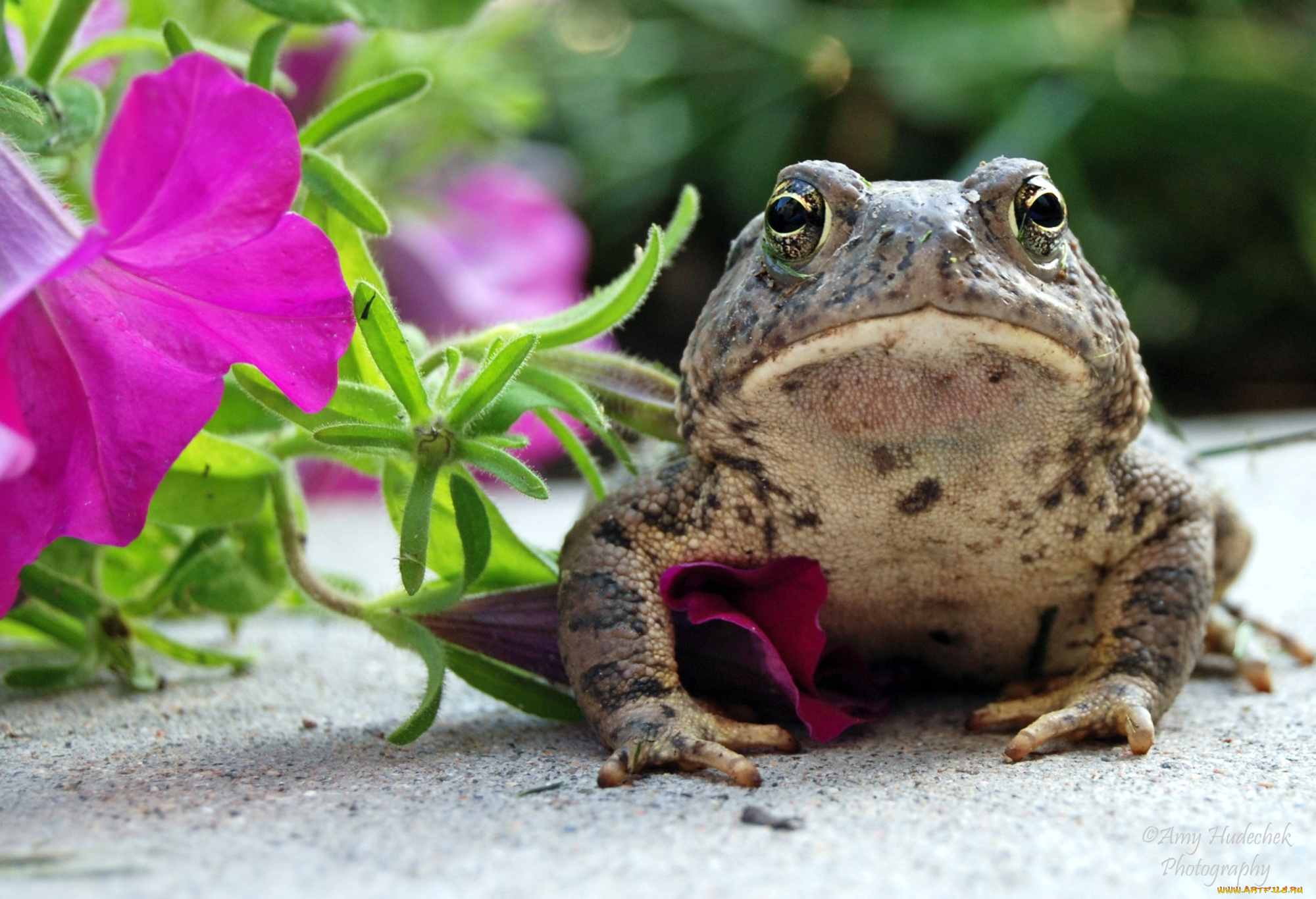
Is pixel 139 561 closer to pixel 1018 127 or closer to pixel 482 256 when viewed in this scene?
pixel 482 256

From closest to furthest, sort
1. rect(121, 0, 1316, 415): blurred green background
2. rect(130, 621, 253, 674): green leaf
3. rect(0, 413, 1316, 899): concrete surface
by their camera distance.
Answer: rect(0, 413, 1316, 899): concrete surface → rect(130, 621, 253, 674): green leaf → rect(121, 0, 1316, 415): blurred green background

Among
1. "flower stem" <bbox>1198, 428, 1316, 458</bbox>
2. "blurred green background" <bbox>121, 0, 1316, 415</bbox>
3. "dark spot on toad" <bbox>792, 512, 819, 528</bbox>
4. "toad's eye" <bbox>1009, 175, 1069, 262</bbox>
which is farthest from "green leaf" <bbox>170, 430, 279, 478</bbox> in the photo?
"blurred green background" <bbox>121, 0, 1316, 415</bbox>

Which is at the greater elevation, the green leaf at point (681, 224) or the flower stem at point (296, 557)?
the green leaf at point (681, 224)

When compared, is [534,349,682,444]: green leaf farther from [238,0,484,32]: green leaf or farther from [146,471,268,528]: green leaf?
[238,0,484,32]: green leaf

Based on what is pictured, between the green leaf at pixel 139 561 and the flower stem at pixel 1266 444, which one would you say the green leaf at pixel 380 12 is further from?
the flower stem at pixel 1266 444

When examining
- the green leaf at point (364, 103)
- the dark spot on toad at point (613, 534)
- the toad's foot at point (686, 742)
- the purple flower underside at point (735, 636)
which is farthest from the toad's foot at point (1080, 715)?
the green leaf at point (364, 103)

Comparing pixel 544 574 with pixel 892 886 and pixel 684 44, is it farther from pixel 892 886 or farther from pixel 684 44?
pixel 684 44

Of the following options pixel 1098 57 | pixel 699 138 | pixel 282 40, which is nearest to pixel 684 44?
pixel 699 138
